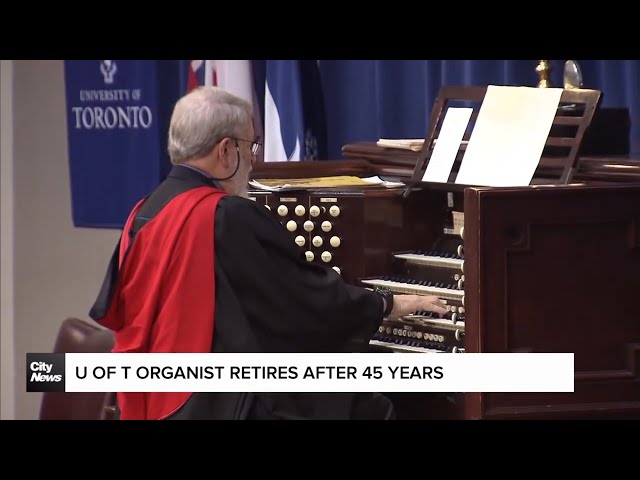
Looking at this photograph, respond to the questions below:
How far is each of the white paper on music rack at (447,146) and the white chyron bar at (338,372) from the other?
566 millimetres

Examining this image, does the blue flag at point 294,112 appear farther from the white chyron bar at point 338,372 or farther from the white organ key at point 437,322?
the white chyron bar at point 338,372

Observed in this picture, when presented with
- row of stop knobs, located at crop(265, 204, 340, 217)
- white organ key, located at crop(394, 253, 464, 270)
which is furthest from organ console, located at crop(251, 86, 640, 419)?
row of stop knobs, located at crop(265, 204, 340, 217)

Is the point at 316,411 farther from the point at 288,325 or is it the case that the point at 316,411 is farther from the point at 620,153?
the point at 620,153

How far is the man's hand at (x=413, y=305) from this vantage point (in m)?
3.48

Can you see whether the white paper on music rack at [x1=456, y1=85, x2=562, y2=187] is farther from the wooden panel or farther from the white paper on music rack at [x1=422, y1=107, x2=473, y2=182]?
the wooden panel

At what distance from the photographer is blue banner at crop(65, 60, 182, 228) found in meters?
5.69

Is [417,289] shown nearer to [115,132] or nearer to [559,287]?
[559,287]

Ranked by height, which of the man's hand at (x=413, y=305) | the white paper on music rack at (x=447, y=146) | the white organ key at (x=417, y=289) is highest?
the white paper on music rack at (x=447, y=146)

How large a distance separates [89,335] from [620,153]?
1950 mm

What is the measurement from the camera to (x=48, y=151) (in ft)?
20.5

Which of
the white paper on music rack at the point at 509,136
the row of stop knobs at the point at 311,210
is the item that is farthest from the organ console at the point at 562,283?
the row of stop knobs at the point at 311,210

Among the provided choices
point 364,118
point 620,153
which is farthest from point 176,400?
point 364,118

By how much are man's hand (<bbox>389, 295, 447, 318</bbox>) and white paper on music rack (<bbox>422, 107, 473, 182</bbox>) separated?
1.26 feet

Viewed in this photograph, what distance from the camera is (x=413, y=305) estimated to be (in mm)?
3486
